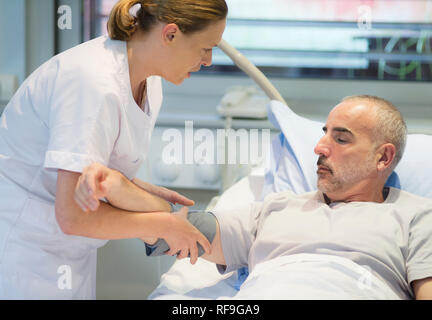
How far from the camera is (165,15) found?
121cm

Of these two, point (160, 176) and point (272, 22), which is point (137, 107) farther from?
point (272, 22)

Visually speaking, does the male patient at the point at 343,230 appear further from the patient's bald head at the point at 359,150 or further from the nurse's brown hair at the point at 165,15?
the nurse's brown hair at the point at 165,15

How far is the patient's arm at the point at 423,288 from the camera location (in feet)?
4.29

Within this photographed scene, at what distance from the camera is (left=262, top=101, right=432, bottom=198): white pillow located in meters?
1.78

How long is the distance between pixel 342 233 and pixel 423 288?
0.22 m

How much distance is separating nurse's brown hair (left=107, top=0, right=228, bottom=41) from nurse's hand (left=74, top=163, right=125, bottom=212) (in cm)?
31

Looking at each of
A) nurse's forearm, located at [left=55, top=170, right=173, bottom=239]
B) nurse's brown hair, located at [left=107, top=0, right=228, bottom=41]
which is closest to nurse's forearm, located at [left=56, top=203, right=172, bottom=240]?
nurse's forearm, located at [left=55, top=170, right=173, bottom=239]

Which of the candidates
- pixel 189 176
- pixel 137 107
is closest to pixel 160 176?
pixel 189 176

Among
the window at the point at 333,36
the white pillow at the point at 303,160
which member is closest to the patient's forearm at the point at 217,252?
the white pillow at the point at 303,160

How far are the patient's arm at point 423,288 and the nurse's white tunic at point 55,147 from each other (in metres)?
0.68

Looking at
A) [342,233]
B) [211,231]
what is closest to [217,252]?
Answer: [211,231]

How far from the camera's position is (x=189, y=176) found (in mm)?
2402

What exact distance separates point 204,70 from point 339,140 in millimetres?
1213

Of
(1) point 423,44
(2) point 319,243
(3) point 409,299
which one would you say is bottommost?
(3) point 409,299
